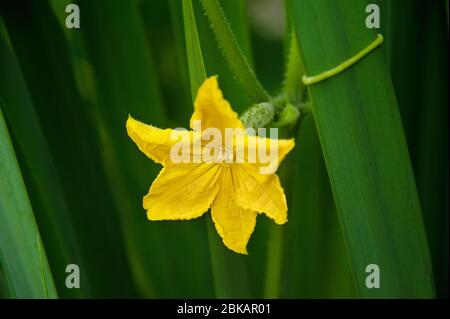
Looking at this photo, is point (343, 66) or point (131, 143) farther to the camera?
point (131, 143)

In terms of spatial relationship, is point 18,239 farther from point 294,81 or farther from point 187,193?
point 294,81

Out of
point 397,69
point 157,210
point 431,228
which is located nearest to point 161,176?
point 157,210

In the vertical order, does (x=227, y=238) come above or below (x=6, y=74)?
below

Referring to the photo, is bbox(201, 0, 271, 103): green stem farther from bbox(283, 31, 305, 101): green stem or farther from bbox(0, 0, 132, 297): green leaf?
bbox(0, 0, 132, 297): green leaf

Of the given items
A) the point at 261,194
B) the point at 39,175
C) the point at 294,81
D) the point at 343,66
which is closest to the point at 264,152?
the point at 261,194

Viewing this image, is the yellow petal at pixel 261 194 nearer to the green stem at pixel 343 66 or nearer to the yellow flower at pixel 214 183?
the yellow flower at pixel 214 183
